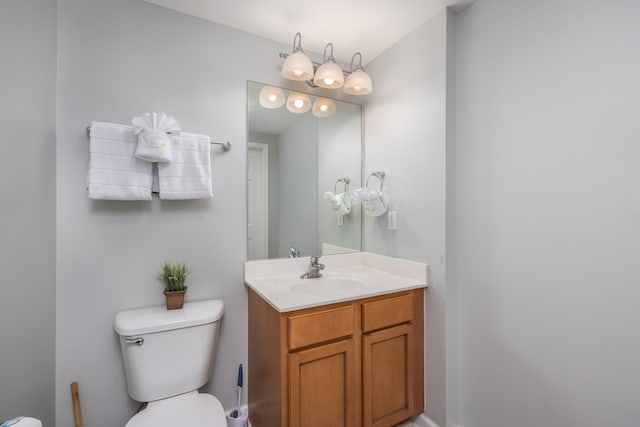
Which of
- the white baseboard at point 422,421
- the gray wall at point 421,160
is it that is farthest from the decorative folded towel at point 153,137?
the white baseboard at point 422,421

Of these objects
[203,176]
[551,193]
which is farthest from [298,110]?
[551,193]

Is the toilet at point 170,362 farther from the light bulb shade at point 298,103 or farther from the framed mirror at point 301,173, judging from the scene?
the light bulb shade at point 298,103

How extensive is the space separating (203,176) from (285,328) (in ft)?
2.88

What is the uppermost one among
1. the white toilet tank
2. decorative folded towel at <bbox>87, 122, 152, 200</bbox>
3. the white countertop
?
decorative folded towel at <bbox>87, 122, 152, 200</bbox>

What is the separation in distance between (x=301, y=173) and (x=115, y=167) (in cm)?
104

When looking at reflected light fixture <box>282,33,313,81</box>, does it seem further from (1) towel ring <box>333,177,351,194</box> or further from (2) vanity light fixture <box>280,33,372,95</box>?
(1) towel ring <box>333,177,351,194</box>

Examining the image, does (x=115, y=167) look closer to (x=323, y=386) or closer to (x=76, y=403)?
(x=76, y=403)

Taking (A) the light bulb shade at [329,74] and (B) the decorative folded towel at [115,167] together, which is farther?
(A) the light bulb shade at [329,74]

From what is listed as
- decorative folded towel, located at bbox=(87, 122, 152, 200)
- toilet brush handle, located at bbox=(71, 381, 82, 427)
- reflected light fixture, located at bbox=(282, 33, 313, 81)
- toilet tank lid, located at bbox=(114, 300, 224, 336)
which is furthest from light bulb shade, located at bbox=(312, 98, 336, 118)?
toilet brush handle, located at bbox=(71, 381, 82, 427)

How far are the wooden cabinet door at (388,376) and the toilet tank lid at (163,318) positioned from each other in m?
0.79

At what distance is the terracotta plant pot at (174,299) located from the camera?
144 centimetres

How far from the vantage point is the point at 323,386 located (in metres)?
1.34

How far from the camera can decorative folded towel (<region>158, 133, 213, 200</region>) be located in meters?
1.46

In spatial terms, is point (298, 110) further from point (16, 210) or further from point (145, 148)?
point (16, 210)
